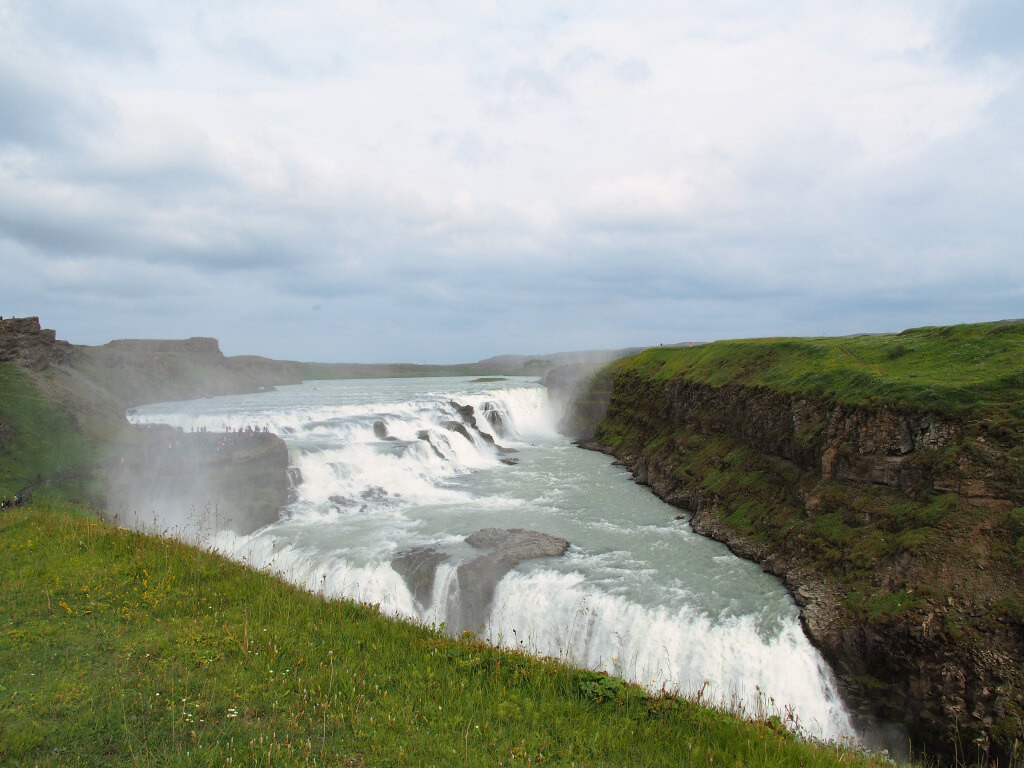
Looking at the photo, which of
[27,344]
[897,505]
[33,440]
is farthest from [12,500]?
[897,505]

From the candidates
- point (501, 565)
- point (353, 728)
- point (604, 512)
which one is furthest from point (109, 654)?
point (604, 512)

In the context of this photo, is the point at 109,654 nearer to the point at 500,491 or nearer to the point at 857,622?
the point at 857,622

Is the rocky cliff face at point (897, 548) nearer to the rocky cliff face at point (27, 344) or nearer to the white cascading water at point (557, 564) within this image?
the white cascading water at point (557, 564)

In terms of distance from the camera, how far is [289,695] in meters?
6.00

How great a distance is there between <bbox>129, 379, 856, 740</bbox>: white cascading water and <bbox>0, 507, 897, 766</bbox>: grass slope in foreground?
2.51ft

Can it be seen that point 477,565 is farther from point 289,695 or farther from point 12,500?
point 12,500

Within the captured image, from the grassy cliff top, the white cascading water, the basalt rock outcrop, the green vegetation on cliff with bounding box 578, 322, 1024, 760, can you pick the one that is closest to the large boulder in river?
the basalt rock outcrop

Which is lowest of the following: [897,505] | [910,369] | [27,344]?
[897,505]

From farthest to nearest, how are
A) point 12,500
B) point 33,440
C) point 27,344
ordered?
point 27,344
point 33,440
point 12,500

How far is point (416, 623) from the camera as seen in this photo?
853 cm

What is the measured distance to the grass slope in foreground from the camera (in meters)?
5.14

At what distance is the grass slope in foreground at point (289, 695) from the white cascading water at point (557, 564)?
76 cm

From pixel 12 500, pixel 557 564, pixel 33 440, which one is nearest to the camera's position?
pixel 557 564

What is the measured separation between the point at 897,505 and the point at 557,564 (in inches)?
363
